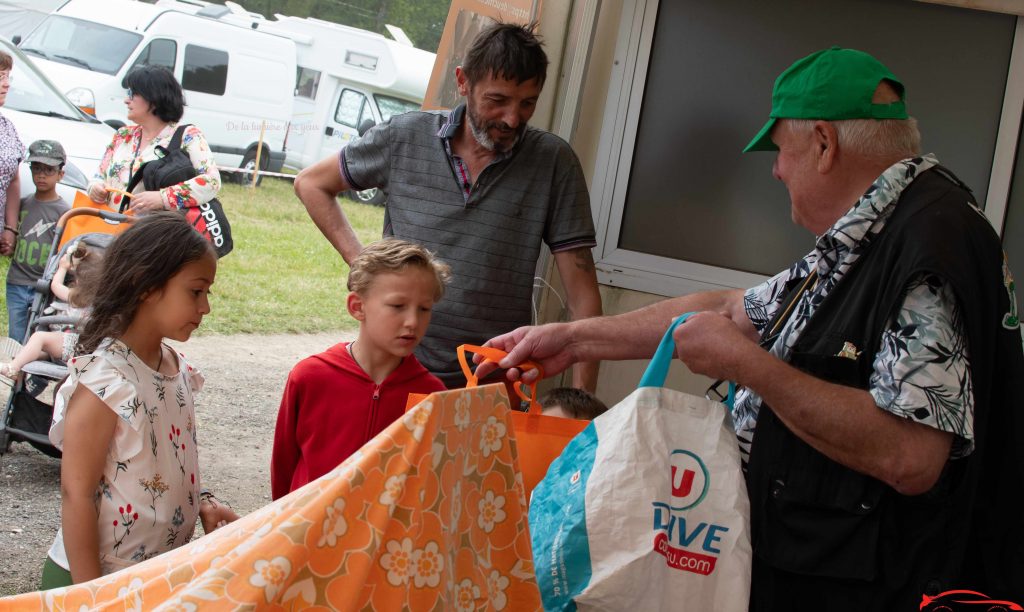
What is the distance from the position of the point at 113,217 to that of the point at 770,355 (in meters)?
4.06

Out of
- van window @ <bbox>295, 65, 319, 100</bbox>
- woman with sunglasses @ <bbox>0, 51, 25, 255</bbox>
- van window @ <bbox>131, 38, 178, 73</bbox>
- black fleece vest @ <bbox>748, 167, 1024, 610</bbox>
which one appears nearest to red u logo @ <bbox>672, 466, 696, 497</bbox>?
black fleece vest @ <bbox>748, 167, 1024, 610</bbox>

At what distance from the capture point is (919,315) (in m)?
1.71

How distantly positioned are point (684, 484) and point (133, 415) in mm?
1296

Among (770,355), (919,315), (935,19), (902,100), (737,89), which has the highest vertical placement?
(935,19)

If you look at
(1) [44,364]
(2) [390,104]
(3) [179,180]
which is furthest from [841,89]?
(2) [390,104]

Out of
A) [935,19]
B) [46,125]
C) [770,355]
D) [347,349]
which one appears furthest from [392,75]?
[770,355]

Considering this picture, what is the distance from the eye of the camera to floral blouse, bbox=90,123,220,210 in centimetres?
580

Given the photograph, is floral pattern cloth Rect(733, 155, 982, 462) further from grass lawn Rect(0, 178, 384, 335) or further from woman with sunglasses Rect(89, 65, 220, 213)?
grass lawn Rect(0, 178, 384, 335)

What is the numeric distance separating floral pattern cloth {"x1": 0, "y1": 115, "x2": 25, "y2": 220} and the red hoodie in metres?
5.05

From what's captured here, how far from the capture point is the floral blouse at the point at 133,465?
2.30 metres

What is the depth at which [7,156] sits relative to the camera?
275 inches

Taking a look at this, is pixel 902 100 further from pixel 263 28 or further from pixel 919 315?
pixel 263 28

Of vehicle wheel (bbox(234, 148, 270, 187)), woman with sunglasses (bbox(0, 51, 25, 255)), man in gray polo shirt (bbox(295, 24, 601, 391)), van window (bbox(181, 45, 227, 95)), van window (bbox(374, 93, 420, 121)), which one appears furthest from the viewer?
van window (bbox(374, 93, 420, 121))

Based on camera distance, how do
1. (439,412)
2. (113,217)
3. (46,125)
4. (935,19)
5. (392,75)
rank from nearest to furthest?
1. (439,412)
2. (935,19)
3. (113,217)
4. (46,125)
5. (392,75)
